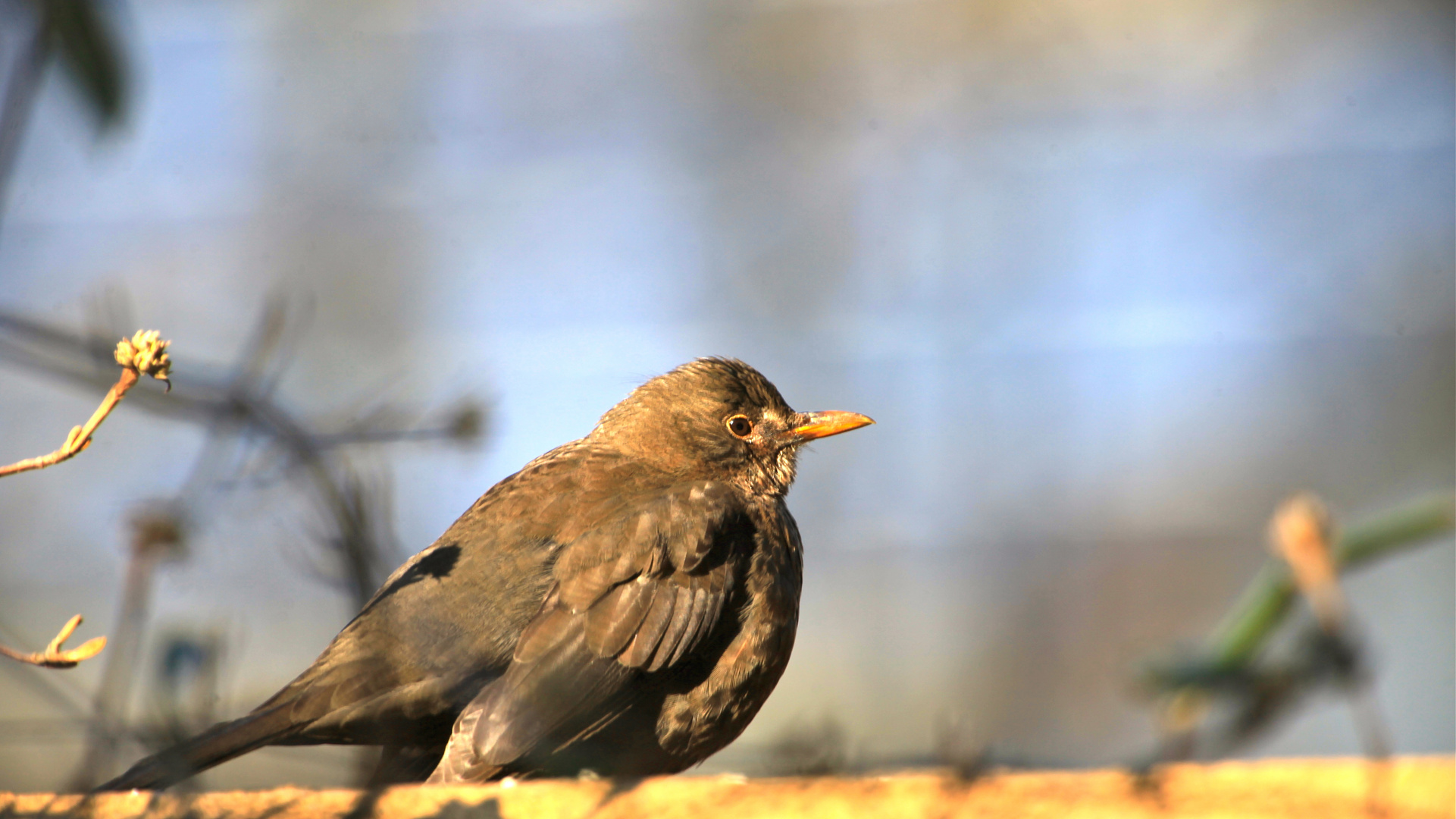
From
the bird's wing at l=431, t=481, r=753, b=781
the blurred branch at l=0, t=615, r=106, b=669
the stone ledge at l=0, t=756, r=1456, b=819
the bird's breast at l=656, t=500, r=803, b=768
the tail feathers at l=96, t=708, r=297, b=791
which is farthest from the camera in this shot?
the bird's breast at l=656, t=500, r=803, b=768

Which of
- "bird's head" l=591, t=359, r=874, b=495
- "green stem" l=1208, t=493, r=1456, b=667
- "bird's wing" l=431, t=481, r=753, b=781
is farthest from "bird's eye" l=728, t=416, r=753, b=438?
"green stem" l=1208, t=493, r=1456, b=667

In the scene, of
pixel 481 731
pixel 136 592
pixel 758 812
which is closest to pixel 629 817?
pixel 758 812

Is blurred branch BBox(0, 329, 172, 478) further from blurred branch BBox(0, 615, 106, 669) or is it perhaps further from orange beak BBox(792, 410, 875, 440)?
orange beak BBox(792, 410, 875, 440)

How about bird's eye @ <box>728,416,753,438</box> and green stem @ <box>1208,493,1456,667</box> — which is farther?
bird's eye @ <box>728,416,753,438</box>

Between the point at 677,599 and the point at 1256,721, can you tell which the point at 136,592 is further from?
the point at 677,599

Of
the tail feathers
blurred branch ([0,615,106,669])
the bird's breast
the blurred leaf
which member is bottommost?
blurred branch ([0,615,106,669])

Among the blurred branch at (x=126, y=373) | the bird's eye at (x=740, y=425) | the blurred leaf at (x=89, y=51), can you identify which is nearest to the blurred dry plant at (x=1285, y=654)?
the blurred leaf at (x=89, y=51)
